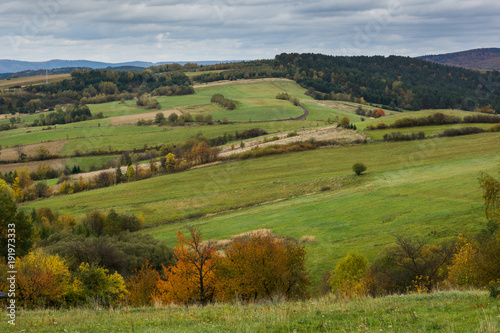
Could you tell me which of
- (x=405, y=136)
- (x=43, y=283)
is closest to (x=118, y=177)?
(x=405, y=136)

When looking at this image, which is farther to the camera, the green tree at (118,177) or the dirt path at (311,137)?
the dirt path at (311,137)

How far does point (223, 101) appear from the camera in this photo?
18325 cm

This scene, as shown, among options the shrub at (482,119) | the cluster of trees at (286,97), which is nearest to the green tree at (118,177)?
the shrub at (482,119)

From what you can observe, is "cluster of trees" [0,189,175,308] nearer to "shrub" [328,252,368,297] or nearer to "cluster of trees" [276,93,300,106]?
"shrub" [328,252,368,297]

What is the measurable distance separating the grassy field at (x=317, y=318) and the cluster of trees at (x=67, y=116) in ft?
544

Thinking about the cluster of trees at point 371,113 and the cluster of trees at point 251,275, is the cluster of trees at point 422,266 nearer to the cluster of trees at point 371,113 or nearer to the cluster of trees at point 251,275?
the cluster of trees at point 251,275

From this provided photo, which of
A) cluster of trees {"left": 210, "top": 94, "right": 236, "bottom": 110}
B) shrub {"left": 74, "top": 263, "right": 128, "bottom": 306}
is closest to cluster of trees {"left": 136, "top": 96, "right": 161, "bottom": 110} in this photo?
cluster of trees {"left": 210, "top": 94, "right": 236, "bottom": 110}

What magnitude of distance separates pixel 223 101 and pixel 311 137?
8238cm

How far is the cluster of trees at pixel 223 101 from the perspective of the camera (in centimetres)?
17562

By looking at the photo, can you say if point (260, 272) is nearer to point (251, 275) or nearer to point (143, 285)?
point (251, 275)

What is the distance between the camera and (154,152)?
400 ft

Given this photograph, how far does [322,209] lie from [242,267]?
1087 inches

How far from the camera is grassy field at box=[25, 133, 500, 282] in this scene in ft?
133

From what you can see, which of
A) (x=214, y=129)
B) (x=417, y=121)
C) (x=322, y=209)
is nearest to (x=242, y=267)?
(x=322, y=209)
